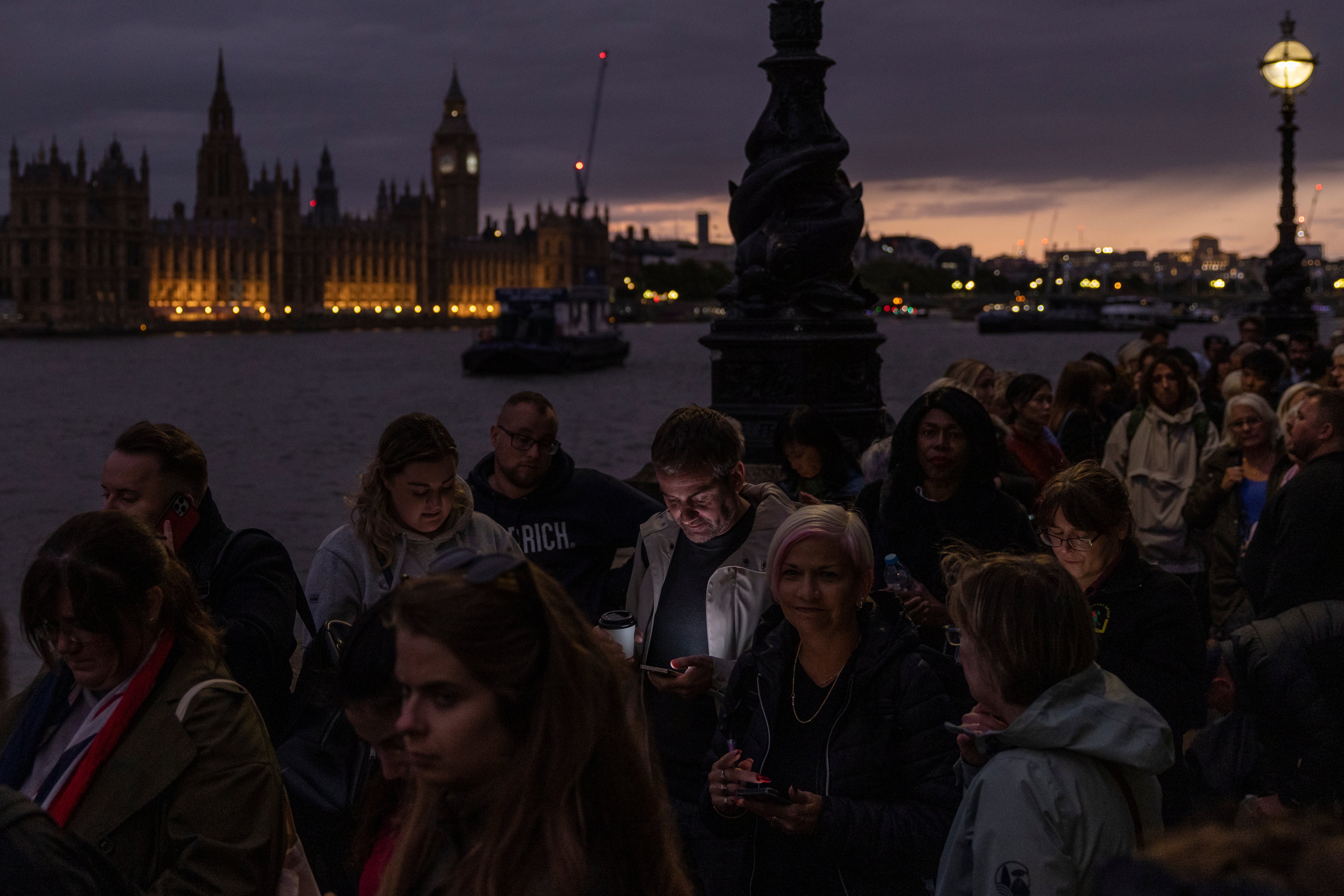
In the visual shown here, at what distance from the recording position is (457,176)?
468ft

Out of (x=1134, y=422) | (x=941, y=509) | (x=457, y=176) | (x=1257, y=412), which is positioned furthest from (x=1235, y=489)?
(x=457, y=176)

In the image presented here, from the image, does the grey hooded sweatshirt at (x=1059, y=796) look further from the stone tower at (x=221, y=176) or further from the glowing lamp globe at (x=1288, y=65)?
the stone tower at (x=221, y=176)

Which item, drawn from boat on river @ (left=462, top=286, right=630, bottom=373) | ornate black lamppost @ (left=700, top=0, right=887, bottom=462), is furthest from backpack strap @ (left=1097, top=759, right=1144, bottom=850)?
boat on river @ (left=462, top=286, right=630, bottom=373)

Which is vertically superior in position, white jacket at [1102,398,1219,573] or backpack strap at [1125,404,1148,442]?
backpack strap at [1125,404,1148,442]

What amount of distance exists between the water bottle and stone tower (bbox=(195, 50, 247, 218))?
5005 inches

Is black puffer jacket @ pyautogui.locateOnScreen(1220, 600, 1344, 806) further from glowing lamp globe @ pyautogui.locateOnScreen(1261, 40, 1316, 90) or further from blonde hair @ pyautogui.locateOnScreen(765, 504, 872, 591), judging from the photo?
glowing lamp globe @ pyautogui.locateOnScreen(1261, 40, 1316, 90)

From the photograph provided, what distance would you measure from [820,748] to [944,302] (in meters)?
133

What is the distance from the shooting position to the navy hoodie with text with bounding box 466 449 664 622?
3.75 metres

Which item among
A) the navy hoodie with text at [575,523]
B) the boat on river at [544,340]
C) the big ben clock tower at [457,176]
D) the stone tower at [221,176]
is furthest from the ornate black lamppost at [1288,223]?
the big ben clock tower at [457,176]

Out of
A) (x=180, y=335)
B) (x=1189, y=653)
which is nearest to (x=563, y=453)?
(x=1189, y=653)

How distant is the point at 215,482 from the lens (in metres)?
26.4

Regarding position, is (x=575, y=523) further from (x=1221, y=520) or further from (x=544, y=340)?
(x=544, y=340)

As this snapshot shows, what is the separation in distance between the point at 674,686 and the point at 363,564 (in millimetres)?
824

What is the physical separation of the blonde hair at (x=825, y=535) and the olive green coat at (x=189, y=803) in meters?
1.02
